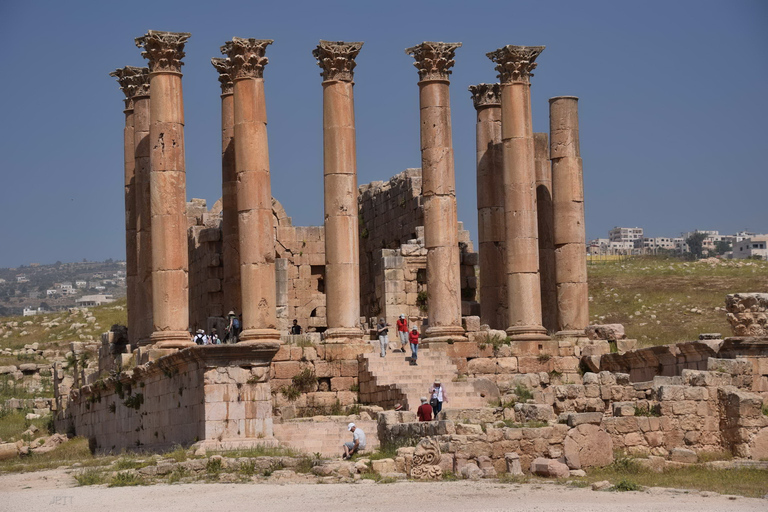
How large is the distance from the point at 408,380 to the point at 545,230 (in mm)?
9358

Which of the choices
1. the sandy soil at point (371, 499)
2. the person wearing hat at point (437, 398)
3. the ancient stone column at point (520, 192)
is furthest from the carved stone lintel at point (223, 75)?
the sandy soil at point (371, 499)

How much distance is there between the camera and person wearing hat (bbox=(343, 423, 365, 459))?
2969 cm

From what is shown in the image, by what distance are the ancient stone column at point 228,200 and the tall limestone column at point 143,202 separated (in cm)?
217

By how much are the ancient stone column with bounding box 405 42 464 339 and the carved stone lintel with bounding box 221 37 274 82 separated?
490cm

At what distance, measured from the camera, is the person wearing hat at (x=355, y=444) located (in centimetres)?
2969

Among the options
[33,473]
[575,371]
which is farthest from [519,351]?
[33,473]

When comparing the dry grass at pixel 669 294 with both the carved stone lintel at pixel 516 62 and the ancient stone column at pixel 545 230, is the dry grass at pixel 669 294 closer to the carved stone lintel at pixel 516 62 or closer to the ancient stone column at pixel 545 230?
the ancient stone column at pixel 545 230

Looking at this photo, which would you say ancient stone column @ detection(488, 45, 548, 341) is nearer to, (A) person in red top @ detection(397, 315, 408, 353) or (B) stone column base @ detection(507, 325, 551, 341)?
(B) stone column base @ detection(507, 325, 551, 341)

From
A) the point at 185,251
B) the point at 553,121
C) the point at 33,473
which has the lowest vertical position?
A: the point at 33,473

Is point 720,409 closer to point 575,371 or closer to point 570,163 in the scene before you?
point 575,371

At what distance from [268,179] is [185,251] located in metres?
2.87

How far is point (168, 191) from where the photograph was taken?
3725 centimetres

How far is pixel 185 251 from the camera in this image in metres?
37.1

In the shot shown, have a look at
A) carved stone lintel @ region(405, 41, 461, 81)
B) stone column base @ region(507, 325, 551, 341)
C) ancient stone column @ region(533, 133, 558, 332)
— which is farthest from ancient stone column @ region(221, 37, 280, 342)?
ancient stone column @ region(533, 133, 558, 332)
